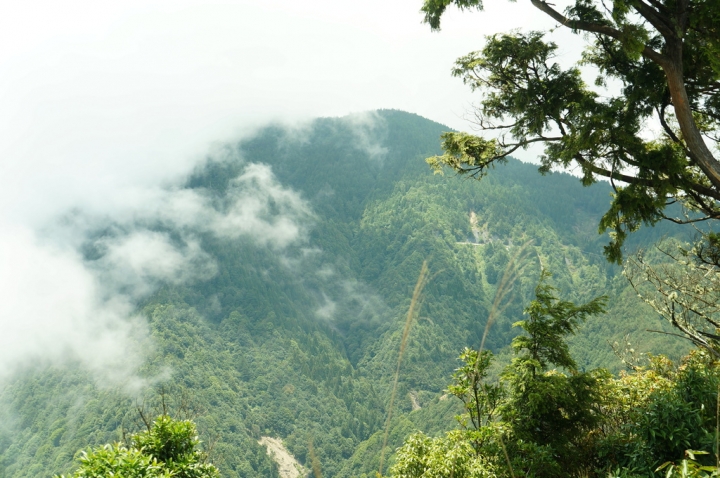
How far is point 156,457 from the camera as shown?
520 cm

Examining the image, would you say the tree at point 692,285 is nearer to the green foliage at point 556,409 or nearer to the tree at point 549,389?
the green foliage at point 556,409

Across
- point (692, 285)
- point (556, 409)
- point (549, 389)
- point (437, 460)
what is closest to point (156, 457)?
point (437, 460)

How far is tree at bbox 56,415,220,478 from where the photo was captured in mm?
4375

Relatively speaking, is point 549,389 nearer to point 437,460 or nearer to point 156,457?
point 437,460

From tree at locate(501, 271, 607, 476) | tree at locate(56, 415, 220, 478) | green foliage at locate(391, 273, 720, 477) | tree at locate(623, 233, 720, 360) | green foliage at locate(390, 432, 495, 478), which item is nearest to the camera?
tree at locate(56, 415, 220, 478)

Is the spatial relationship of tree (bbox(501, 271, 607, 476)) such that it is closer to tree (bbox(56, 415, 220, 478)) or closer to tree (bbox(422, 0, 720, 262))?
tree (bbox(422, 0, 720, 262))

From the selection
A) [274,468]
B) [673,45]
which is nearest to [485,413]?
[673,45]

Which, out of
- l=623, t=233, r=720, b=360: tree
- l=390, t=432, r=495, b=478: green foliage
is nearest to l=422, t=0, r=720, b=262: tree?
l=623, t=233, r=720, b=360: tree

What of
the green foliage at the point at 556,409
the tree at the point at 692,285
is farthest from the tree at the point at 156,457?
the tree at the point at 692,285

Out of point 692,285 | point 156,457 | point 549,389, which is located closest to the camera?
point 156,457

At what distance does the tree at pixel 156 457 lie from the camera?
438cm

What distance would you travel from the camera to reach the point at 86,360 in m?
172

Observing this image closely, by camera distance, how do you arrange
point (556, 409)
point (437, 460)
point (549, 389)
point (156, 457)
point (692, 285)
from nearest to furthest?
point (156, 457)
point (437, 460)
point (692, 285)
point (549, 389)
point (556, 409)

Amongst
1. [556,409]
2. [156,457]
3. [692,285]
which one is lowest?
[556,409]
